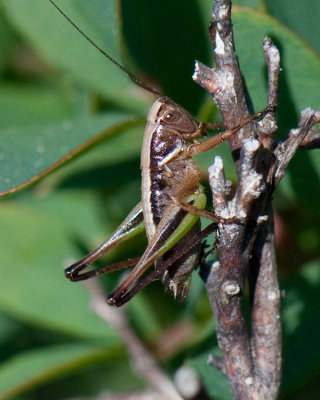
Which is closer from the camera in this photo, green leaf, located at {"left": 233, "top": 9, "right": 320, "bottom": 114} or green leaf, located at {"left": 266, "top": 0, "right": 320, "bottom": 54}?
green leaf, located at {"left": 233, "top": 9, "right": 320, "bottom": 114}

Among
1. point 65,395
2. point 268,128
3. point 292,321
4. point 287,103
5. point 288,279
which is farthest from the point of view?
point 65,395

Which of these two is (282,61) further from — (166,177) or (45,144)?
(45,144)

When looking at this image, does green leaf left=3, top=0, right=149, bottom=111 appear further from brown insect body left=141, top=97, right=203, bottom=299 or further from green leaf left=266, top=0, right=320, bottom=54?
green leaf left=266, top=0, right=320, bottom=54

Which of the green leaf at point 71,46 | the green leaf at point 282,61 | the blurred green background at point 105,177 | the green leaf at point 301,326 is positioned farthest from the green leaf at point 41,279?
the green leaf at point 282,61

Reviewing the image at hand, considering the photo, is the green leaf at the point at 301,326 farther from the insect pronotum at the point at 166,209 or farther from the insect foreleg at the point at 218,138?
the insect foreleg at the point at 218,138

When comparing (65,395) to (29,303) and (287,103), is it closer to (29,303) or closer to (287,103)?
(29,303)

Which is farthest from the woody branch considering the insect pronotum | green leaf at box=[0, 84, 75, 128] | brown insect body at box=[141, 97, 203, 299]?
green leaf at box=[0, 84, 75, 128]

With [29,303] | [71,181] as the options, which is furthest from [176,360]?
[71,181]

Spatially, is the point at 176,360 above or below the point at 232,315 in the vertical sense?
below
